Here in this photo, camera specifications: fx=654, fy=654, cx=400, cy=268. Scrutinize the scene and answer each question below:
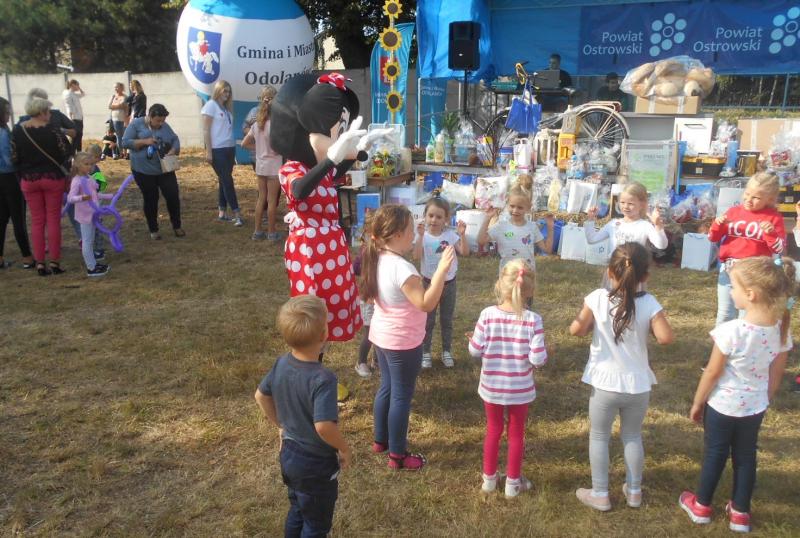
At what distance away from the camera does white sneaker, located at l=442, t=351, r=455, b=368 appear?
444 centimetres

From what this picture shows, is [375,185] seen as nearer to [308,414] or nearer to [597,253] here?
[597,253]

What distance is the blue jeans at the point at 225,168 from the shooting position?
8.02m

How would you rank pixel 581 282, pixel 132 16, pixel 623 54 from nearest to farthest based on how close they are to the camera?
1. pixel 581 282
2. pixel 623 54
3. pixel 132 16

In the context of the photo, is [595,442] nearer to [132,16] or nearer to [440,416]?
[440,416]

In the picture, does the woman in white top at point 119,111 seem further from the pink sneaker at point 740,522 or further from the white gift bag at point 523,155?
the pink sneaker at point 740,522

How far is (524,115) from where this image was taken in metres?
8.76

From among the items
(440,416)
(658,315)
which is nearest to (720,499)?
(658,315)

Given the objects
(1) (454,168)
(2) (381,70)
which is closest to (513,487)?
(1) (454,168)

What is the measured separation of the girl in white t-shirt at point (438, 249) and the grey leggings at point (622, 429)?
1.30 meters

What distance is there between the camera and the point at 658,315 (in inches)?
104

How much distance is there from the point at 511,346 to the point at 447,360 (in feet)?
5.54

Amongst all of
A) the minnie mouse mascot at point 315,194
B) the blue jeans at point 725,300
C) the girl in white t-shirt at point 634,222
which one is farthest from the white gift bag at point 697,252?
the minnie mouse mascot at point 315,194

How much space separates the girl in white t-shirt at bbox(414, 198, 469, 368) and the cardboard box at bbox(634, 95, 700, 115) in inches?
229

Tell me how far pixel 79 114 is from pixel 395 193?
382 inches
